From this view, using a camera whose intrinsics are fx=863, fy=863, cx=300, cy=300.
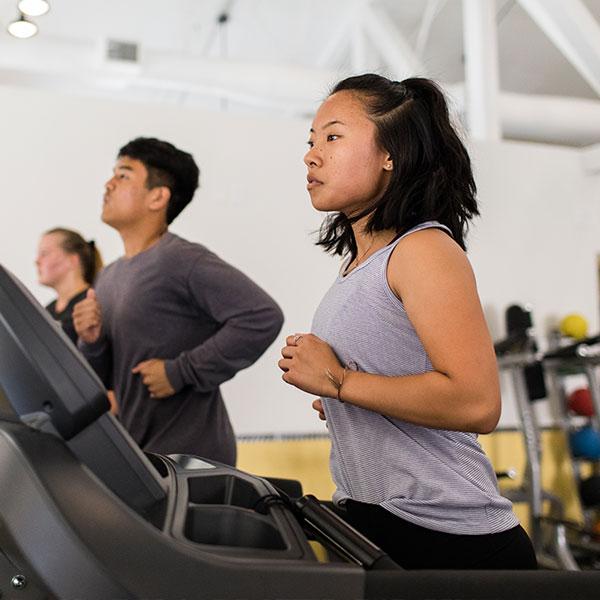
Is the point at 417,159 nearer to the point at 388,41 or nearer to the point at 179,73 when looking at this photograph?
the point at 179,73

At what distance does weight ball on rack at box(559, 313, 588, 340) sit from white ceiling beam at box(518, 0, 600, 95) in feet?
4.67

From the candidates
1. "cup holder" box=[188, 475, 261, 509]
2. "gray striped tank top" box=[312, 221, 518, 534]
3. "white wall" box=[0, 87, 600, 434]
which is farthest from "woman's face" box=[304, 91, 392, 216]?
"white wall" box=[0, 87, 600, 434]

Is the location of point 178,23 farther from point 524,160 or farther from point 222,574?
point 222,574

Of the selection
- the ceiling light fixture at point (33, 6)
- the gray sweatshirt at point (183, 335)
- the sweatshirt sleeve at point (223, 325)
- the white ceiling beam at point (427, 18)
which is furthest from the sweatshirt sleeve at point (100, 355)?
the white ceiling beam at point (427, 18)

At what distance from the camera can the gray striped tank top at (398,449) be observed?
1.01 meters

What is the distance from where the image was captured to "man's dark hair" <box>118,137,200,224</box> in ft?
7.37

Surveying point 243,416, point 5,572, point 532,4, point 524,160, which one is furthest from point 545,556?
point 5,572

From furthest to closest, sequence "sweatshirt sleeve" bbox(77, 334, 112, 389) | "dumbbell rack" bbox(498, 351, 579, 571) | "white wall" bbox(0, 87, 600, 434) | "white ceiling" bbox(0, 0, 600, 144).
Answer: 1. "white ceiling" bbox(0, 0, 600, 144)
2. "dumbbell rack" bbox(498, 351, 579, 571)
3. "white wall" bbox(0, 87, 600, 434)
4. "sweatshirt sleeve" bbox(77, 334, 112, 389)

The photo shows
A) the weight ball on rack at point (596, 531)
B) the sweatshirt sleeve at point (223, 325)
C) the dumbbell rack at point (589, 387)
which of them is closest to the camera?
the sweatshirt sleeve at point (223, 325)

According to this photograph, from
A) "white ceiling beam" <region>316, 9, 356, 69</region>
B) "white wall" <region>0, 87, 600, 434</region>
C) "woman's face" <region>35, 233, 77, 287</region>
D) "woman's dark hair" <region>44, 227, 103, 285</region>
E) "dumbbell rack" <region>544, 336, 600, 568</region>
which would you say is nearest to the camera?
"woman's dark hair" <region>44, 227, 103, 285</region>

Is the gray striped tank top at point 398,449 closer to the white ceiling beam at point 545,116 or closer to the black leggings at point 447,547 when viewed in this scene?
the black leggings at point 447,547

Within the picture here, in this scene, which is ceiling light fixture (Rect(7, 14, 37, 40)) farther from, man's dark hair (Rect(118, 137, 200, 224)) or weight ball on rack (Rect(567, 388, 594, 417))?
weight ball on rack (Rect(567, 388, 594, 417))

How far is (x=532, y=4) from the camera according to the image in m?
5.01

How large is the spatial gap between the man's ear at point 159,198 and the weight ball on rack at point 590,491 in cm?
326
